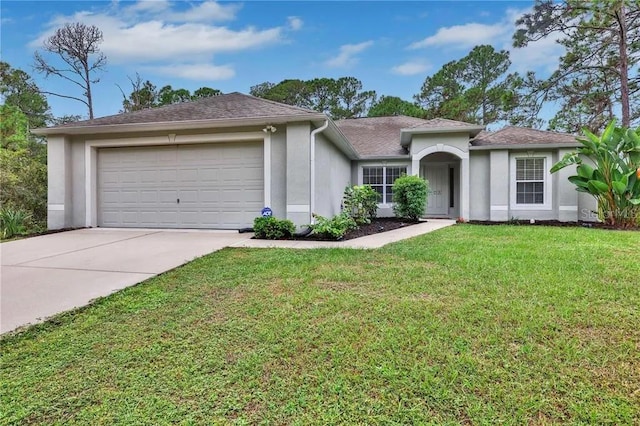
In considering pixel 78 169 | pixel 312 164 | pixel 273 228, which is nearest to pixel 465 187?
pixel 312 164

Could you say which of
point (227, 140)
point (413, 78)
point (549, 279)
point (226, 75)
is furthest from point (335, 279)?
point (413, 78)

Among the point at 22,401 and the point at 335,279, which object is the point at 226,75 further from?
the point at 22,401

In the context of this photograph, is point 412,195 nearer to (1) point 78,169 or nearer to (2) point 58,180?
(1) point 78,169

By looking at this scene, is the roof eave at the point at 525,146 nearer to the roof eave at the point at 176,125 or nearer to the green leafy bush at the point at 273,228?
the roof eave at the point at 176,125

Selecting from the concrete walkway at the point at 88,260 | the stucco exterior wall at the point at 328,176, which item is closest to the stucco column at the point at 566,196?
the stucco exterior wall at the point at 328,176

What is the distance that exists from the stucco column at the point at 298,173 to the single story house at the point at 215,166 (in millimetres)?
25

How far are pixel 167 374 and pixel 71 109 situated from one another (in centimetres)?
2700

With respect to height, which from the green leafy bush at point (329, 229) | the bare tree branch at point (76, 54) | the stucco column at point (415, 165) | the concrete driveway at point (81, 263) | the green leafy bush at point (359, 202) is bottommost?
the concrete driveway at point (81, 263)

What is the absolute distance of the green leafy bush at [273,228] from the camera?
315 inches

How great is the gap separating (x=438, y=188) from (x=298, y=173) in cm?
909

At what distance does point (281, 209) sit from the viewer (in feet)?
29.3

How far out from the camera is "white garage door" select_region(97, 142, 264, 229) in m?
9.34

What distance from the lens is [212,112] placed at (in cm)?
944

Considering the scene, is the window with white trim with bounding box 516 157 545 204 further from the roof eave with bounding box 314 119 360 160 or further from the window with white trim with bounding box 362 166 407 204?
the roof eave with bounding box 314 119 360 160
